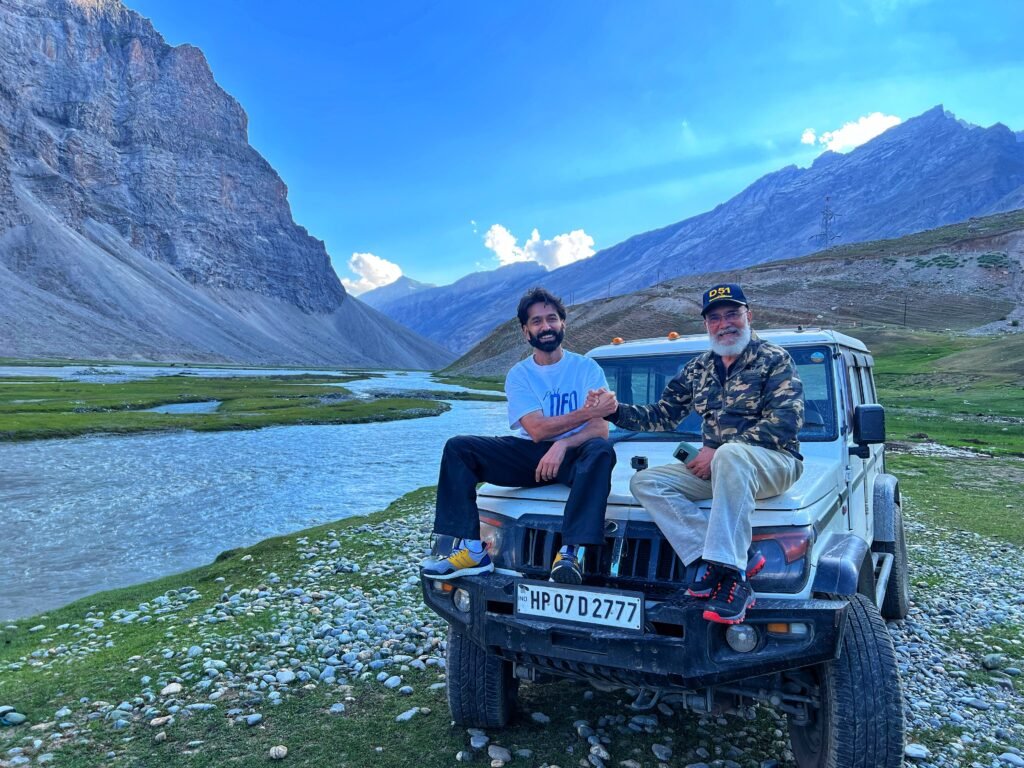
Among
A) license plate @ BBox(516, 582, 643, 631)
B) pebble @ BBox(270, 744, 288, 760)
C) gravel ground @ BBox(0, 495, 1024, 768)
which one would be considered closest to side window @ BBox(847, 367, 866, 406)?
gravel ground @ BBox(0, 495, 1024, 768)

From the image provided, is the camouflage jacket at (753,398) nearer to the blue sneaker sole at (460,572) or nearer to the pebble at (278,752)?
the blue sneaker sole at (460,572)

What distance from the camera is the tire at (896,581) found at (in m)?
6.77

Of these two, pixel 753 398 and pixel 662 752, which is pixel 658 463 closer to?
pixel 753 398

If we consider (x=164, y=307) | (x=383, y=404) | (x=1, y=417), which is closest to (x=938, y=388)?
(x=383, y=404)

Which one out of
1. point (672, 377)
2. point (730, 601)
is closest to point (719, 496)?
point (730, 601)

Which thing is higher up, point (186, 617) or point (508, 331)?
point (508, 331)

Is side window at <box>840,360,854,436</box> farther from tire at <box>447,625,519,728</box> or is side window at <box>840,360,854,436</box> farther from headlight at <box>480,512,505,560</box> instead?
tire at <box>447,625,519,728</box>

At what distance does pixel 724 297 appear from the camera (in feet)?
15.2

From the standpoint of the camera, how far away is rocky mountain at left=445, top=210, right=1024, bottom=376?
3607 inches

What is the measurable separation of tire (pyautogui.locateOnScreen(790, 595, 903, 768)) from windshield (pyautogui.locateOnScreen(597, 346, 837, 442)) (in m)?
2.10

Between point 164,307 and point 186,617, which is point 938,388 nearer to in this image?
point 186,617

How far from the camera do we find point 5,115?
6403 inches

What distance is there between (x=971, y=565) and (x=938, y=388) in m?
42.2

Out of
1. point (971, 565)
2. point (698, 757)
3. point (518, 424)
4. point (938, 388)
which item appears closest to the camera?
point (698, 757)
